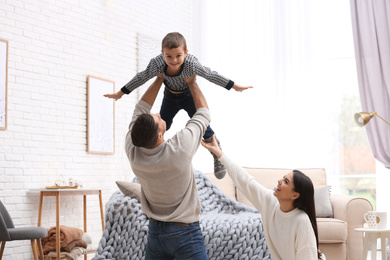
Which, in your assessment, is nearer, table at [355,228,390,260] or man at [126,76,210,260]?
man at [126,76,210,260]

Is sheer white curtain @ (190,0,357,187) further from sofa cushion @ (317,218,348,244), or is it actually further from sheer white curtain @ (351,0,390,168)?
sofa cushion @ (317,218,348,244)

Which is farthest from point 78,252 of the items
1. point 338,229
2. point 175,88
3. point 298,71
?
point 298,71

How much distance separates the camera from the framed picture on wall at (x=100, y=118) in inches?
236

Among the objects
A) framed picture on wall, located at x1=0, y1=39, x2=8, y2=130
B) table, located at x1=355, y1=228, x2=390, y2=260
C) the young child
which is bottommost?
table, located at x1=355, y1=228, x2=390, y2=260

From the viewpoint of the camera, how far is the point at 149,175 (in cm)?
220

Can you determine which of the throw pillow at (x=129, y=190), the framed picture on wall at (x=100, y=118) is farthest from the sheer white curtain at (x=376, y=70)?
the throw pillow at (x=129, y=190)

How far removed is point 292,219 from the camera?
2.51 metres

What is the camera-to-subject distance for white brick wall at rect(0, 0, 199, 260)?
514 centimetres

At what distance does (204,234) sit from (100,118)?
2.90 meters

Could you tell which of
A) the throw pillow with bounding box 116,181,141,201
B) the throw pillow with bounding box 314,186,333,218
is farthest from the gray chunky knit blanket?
the throw pillow with bounding box 314,186,333,218

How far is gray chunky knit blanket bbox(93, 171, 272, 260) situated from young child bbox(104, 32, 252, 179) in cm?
95

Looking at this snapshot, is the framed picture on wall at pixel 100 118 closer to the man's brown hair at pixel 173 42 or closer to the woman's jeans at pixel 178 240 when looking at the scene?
the man's brown hair at pixel 173 42

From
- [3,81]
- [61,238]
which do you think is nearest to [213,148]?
[61,238]

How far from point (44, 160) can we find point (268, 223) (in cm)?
342
